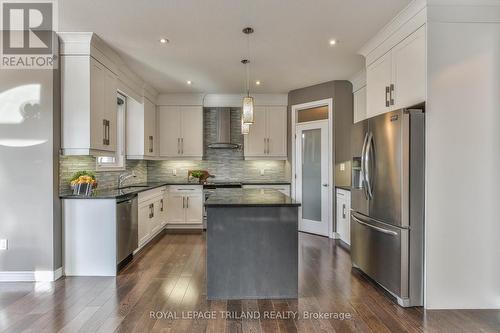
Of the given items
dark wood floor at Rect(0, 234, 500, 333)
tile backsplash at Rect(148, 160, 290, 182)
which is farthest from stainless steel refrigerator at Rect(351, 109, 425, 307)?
tile backsplash at Rect(148, 160, 290, 182)

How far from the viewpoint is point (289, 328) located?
2.26 meters

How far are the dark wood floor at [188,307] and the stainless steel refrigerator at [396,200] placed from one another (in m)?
0.26

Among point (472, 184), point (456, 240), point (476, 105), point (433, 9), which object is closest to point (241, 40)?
point (433, 9)

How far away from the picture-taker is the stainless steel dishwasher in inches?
133

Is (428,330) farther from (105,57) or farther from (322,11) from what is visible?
(105,57)

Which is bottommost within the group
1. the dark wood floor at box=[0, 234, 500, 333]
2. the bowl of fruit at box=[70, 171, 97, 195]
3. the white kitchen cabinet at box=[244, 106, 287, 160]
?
the dark wood floor at box=[0, 234, 500, 333]

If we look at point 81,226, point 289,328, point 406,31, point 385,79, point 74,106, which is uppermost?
point 406,31

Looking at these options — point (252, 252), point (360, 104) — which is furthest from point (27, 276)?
point (360, 104)

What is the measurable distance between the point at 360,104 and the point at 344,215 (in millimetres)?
1771

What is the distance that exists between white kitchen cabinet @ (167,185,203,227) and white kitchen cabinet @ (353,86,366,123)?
10.1ft

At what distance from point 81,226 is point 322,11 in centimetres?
338

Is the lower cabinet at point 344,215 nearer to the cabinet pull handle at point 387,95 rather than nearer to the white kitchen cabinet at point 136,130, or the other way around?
the cabinet pull handle at point 387,95

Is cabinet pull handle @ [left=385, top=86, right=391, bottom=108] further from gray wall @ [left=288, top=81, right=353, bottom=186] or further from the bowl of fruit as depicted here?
the bowl of fruit

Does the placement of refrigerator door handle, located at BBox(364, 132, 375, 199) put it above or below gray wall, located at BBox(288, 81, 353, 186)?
below
